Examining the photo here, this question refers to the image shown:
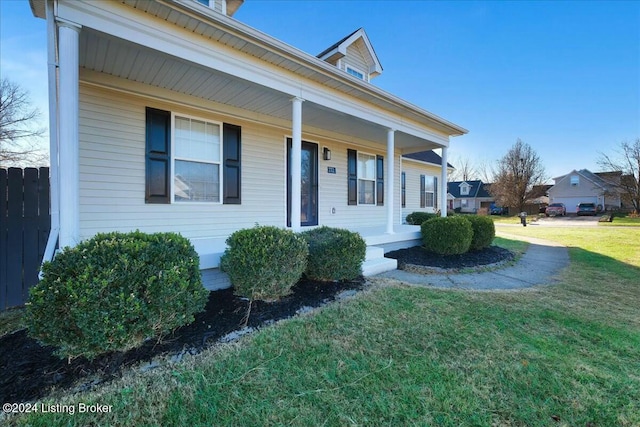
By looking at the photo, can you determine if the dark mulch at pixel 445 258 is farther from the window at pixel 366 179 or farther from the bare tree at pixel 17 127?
the bare tree at pixel 17 127

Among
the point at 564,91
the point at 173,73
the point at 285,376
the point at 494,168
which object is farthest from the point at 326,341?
the point at 494,168

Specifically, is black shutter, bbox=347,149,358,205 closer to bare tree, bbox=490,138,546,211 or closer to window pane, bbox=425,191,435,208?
window pane, bbox=425,191,435,208

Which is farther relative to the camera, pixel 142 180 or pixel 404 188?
pixel 404 188

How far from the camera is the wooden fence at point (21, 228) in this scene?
Result: 152 inches

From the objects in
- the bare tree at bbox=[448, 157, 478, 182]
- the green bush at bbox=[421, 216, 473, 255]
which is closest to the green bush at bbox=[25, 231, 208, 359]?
the green bush at bbox=[421, 216, 473, 255]

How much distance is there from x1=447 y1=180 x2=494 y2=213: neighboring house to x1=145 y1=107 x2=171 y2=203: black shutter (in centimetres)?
4336

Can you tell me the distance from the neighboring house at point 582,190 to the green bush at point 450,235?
3672 centimetres

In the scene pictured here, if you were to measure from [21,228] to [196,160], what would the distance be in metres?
2.63

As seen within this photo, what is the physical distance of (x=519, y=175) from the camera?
3381 centimetres

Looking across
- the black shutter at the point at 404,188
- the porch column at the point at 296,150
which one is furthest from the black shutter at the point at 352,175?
the black shutter at the point at 404,188

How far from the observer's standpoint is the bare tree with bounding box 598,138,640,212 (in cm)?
2720

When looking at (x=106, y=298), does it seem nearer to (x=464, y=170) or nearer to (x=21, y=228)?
(x=21, y=228)

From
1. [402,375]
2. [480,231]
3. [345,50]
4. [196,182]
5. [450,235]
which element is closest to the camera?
[402,375]

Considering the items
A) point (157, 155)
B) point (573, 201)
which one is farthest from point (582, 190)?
point (157, 155)
